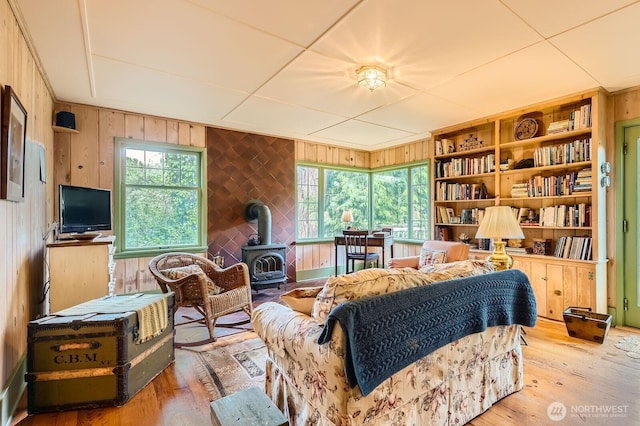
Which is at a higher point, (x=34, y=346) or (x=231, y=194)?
(x=231, y=194)

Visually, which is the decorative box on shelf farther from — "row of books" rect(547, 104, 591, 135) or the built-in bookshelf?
"row of books" rect(547, 104, 591, 135)

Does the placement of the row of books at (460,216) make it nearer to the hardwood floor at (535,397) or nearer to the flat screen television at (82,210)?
Answer: the hardwood floor at (535,397)

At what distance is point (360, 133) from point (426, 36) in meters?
2.78

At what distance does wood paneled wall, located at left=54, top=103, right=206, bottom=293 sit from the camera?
364cm

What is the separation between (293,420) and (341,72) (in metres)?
2.63

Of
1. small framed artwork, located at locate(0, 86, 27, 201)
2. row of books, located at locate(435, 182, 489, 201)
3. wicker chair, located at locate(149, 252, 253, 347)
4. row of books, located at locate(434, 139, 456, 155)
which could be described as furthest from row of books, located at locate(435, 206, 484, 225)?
small framed artwork, located at locate(0, 86, 27, 201)

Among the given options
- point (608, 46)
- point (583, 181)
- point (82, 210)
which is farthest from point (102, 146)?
point (583, 181)

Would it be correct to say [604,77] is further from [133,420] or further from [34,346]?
[34,346]

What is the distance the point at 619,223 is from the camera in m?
3.36

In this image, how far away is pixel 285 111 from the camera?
395 centimetres

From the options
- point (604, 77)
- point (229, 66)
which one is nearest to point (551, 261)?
point (604, 77)

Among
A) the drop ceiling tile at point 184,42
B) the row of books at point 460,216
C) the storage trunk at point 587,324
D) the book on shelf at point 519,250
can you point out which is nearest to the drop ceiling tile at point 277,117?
the drop ceiling tile at point 184,42

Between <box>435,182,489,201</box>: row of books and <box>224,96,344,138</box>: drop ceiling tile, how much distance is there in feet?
6.02

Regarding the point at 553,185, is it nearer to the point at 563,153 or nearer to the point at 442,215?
the point at 563,153
